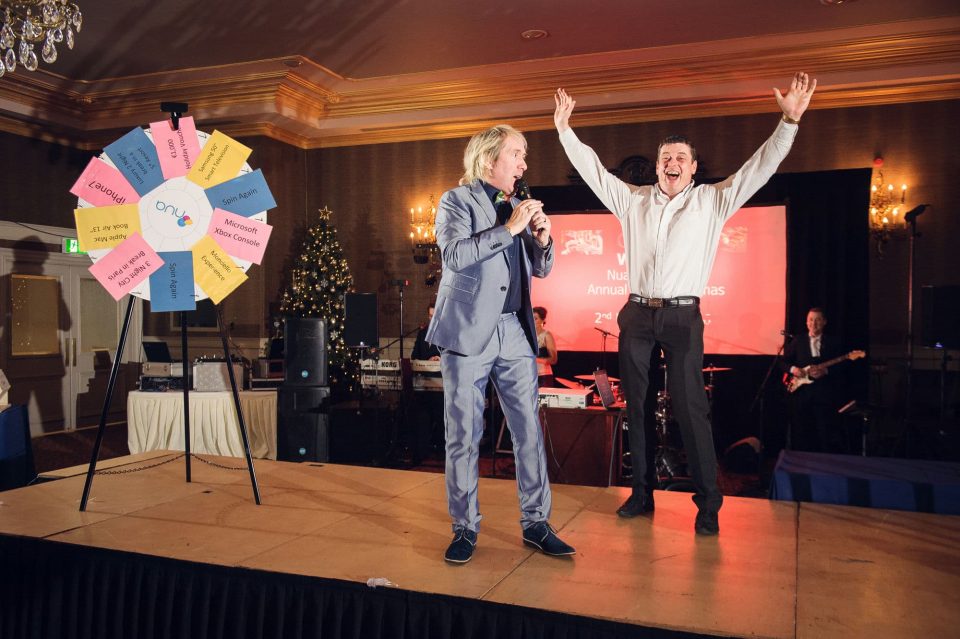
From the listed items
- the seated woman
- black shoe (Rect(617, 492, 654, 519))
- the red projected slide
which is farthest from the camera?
the red projected slide

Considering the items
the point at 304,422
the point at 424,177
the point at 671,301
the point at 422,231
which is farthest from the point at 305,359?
the point at 671,301

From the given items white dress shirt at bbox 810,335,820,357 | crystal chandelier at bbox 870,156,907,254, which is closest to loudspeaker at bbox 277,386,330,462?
white dress shirt at bbox 810,335,820,357

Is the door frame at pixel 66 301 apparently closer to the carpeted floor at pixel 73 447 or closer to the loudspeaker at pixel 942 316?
the carpeted floor at pixel 73 447

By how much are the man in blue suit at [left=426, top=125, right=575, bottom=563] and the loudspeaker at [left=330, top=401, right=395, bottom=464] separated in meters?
4.52

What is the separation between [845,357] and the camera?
6.92 m

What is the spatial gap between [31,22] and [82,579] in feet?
9.94

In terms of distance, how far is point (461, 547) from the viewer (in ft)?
9.18

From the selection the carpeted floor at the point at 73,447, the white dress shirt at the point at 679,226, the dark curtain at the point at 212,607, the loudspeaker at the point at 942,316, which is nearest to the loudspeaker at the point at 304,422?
the carpeted floor at the point at 73,447

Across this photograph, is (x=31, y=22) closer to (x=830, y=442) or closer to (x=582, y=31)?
(x=582, y=31)

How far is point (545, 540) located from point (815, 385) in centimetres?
505

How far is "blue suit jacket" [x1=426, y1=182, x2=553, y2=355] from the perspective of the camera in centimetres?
270

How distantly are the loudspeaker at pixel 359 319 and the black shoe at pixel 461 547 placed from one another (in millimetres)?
4770

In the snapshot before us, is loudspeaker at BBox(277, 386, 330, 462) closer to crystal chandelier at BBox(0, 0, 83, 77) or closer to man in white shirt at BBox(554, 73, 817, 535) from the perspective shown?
crystal chandelier at BBox(0, 0, 83, 77)

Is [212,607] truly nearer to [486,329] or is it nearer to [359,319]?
[486,329]
